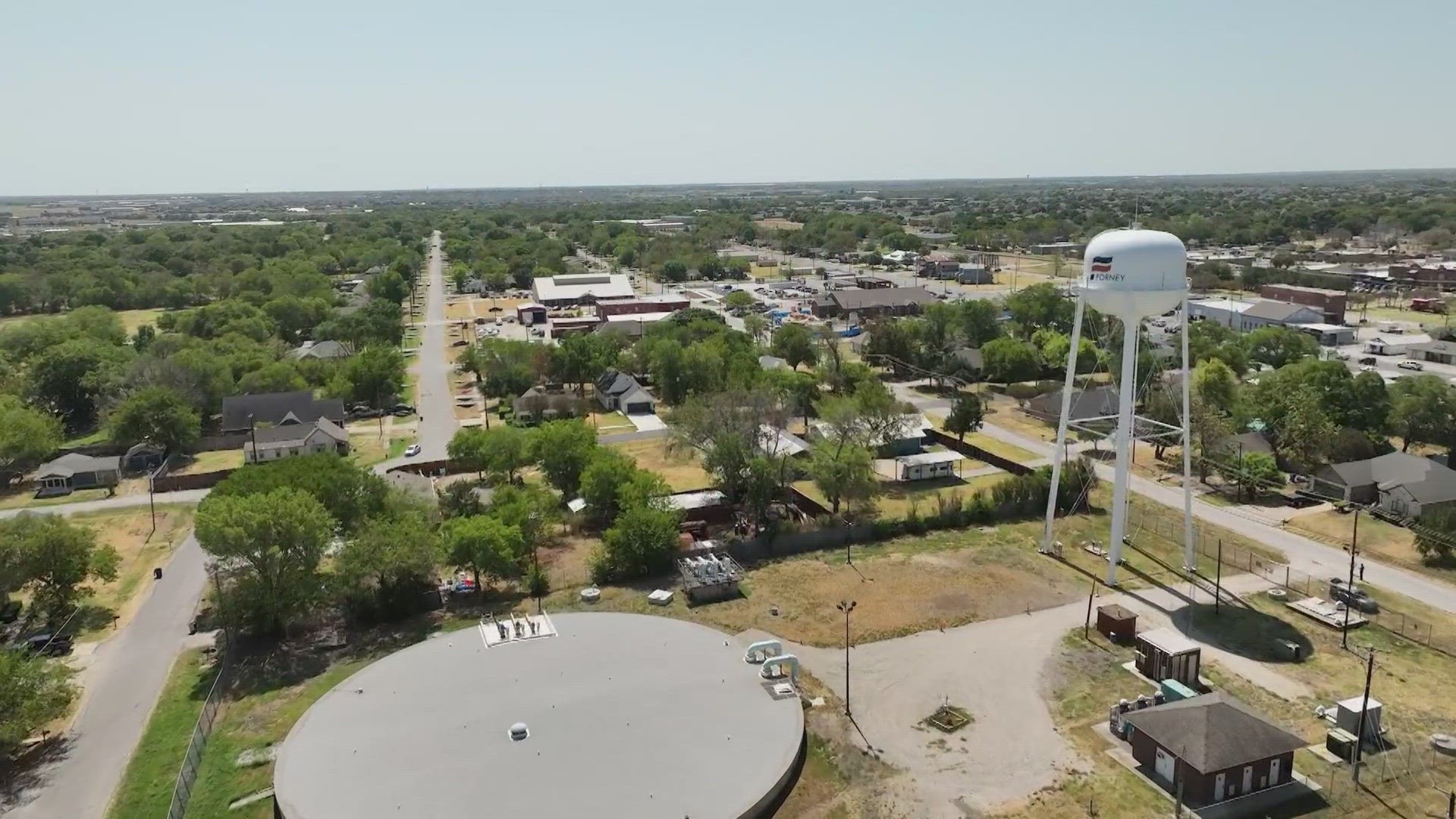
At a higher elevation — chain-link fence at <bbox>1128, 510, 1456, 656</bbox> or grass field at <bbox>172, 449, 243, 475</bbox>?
grass field at <bbox>172, 449, 243, 475</bbox>

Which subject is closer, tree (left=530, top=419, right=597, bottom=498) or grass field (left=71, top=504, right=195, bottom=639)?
grass field (left=71, top=504, right=195, bottom=639)

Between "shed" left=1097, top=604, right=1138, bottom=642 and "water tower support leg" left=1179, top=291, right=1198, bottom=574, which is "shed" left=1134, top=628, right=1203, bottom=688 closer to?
"shed" left=1097, top=604, right=1138, bottom=642

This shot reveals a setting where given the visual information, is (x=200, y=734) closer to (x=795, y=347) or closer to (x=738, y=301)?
(x=795, y=347)

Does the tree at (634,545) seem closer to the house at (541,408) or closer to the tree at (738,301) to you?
the house at (541,408)

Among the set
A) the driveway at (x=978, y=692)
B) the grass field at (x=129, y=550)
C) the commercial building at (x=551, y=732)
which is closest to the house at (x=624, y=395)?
the grass field at (x=129, y=550)

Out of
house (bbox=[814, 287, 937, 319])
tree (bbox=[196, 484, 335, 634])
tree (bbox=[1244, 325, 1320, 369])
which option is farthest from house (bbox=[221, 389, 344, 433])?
tree (bbox=[1244, 325, 1320, 369])

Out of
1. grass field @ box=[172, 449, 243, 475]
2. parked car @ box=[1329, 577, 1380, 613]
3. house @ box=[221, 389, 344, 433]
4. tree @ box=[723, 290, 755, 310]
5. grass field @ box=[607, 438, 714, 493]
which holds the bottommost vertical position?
parked car @ box=[1329, 577, 1380, 613]

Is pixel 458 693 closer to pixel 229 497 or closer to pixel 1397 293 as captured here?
pixel 229 497

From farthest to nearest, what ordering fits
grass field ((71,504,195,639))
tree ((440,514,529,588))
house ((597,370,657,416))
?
house ((597,370,657,416))
grass field ((71,504,195,639))
tree ((440,514,529,588))

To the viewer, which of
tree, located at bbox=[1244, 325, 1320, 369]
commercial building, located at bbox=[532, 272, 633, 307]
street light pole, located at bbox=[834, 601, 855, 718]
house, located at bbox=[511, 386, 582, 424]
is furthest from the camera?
commercial building, located at bbox=[532, 272, 633, 307]
